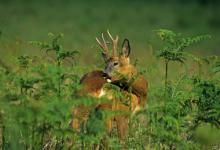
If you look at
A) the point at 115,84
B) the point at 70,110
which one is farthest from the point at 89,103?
the point at 115,84

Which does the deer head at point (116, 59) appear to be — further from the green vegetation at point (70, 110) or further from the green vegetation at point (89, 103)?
the green vegetation at point (70, 110)

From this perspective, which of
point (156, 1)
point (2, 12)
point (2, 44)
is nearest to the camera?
point (2, 44)

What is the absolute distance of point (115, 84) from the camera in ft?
36.2

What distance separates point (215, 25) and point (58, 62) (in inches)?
1215

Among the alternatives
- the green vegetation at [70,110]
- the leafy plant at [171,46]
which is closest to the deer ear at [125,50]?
the green vegetation at [70,110]

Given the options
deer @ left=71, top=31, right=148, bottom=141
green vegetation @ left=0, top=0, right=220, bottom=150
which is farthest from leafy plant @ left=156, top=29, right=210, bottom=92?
deer @ left=71, top=31, right=148, bottom=141

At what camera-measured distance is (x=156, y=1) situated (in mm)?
49250

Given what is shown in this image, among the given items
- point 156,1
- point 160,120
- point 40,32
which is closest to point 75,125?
point 160,120

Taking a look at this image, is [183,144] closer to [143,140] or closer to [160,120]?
[160,120]

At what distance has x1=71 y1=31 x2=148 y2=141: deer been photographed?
405 inches

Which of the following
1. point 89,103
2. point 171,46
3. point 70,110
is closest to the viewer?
point 89,103

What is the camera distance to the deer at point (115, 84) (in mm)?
10281

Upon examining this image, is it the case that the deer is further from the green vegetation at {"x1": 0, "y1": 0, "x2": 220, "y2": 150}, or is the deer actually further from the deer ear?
the green vegetation at {"x1": 0, "y1": 0, "x2": 220, "y2": 150}

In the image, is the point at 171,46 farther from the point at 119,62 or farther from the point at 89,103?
the point at 119,62
